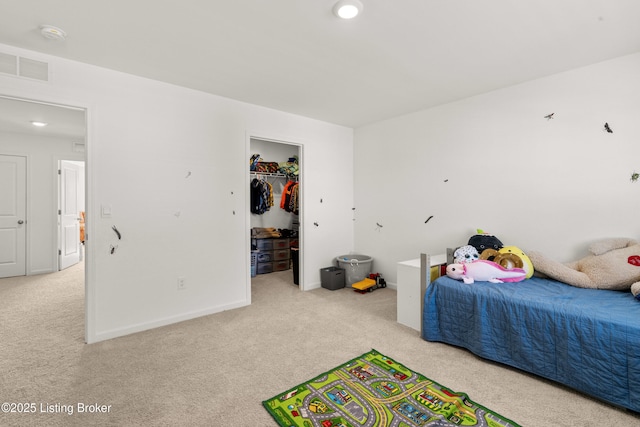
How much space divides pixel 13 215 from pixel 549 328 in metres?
7.12

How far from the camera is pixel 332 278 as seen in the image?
4.16 metres

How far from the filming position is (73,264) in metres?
5.79

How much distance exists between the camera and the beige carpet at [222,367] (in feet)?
5.63

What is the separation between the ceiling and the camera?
1.86m

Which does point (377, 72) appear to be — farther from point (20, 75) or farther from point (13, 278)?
point (13, 278)

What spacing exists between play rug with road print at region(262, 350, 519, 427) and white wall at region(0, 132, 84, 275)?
217 inches

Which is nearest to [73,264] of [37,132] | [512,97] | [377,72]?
[37,132]

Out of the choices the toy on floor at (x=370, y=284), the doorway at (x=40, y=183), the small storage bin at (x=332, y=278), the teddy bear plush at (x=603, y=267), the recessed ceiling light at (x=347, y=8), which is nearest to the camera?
the recessed ceiling light at (x=347, y=8)

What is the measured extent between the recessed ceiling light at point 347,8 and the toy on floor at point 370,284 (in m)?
3.05

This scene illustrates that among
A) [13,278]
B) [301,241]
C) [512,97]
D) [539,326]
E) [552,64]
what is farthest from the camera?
[13,278]

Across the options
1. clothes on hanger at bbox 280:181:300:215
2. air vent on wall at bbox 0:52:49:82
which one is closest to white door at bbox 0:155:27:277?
air vent on wall at bbox 0:52:49:82

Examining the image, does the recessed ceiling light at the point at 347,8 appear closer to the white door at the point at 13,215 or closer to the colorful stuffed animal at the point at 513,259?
the colorful stuffed animal at the point at 513,259

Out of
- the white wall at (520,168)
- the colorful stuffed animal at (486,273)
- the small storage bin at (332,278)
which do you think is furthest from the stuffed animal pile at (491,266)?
the small storage bin at (332,278)

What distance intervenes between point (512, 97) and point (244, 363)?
11.4ft
